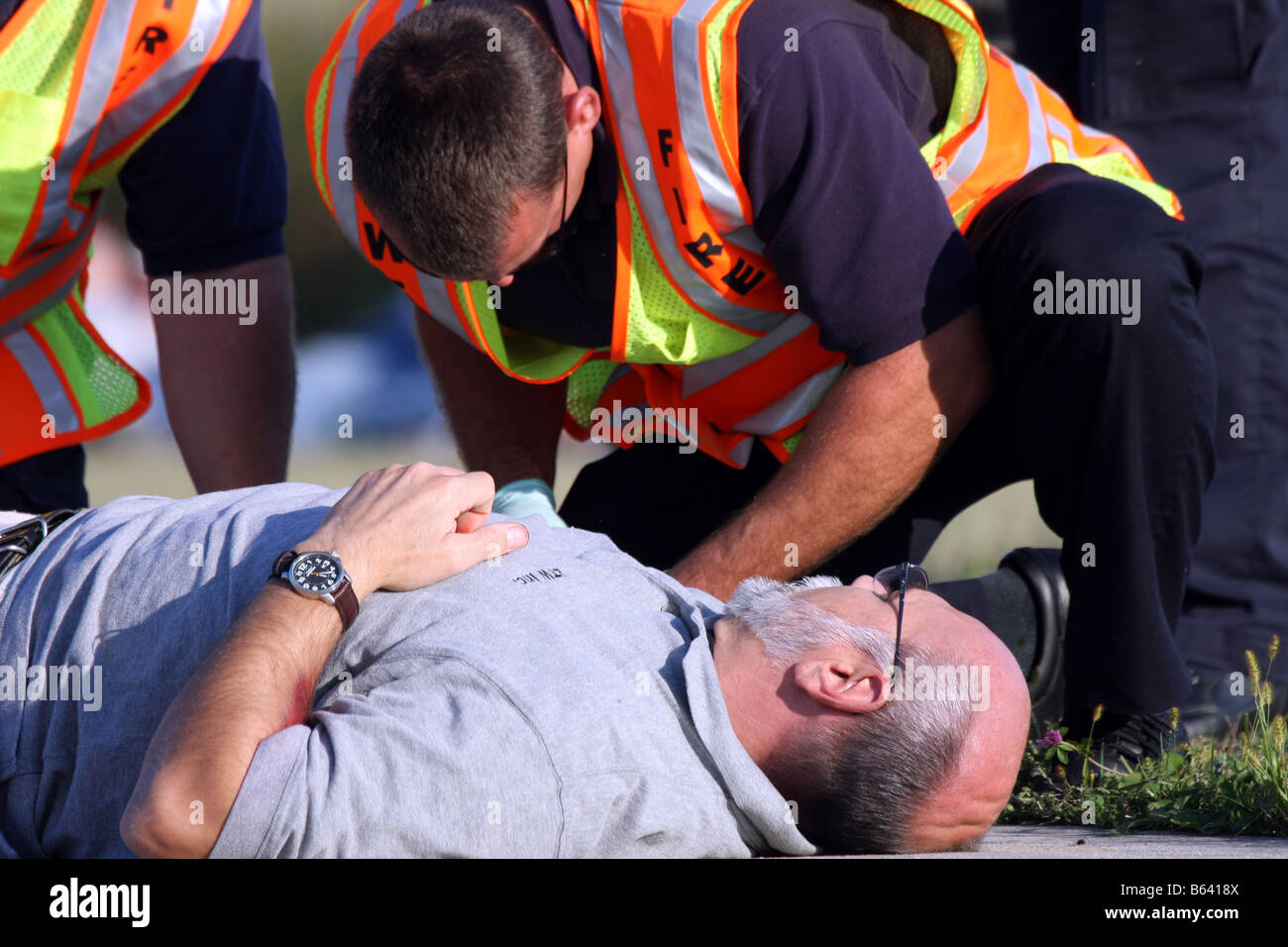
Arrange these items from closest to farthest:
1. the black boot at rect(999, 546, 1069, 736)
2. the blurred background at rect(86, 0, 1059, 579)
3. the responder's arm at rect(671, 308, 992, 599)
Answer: the responder's arm at rect(671, 308, 992, 599) < the black boot at rect(999, 546, 1069, 736) < the blurred background at rect(86, 0, 1059, 579)

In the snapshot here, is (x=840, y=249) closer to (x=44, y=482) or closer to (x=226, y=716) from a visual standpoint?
(x=226, y=716)

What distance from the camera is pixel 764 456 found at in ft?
11.4

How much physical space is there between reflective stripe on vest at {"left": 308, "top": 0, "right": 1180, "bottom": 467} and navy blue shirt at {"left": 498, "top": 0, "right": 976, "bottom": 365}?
0.05 meters

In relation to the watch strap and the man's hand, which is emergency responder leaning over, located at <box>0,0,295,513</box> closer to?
the man's hand

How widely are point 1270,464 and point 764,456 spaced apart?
1372mm

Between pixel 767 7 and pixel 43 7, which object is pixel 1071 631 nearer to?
pixel 767 7

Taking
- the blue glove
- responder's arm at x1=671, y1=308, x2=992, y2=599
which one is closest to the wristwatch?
the blue glove

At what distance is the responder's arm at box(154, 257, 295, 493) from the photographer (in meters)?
3.48

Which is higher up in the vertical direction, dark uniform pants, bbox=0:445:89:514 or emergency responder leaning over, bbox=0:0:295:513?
emergency responder leaning over, bbox=0:0:295:513

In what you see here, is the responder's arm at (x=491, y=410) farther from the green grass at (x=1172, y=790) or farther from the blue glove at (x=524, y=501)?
the green grass at (x=1172, y=790)

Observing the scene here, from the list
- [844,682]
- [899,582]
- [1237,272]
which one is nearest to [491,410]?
[899,582]

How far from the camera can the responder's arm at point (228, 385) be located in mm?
3482

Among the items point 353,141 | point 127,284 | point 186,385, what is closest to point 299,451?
point 127,284

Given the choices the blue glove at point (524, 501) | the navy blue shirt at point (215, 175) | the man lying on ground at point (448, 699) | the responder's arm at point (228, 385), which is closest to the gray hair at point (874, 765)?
the man lying on ground at point (448, 699)
